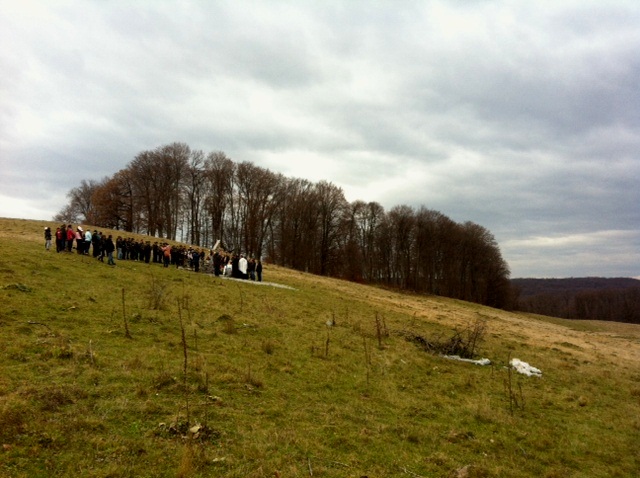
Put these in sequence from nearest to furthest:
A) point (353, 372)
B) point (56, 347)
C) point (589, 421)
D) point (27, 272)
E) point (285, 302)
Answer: point (56, 347)
point (589, 421)
point (353, 372)
point (27, 272)
point (285, 302)

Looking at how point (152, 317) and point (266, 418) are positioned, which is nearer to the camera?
point (266, 418)

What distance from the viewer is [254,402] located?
8102mm

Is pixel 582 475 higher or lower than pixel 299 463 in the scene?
lower

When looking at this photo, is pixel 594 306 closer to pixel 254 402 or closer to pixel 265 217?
pixel 265 217

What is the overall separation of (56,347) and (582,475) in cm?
1106

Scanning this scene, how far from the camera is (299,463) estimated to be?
602 cm

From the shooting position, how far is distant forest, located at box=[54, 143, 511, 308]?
65.1 meters

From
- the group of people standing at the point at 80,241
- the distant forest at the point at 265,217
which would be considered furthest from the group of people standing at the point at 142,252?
the distant forest at the point at 265,217

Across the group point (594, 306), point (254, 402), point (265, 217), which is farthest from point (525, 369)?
point (594, 306)

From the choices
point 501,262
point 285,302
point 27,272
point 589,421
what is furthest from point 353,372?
point 501,262

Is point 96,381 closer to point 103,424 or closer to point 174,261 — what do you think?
point 103,424

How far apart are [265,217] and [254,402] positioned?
199 feet

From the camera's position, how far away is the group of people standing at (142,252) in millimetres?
24031

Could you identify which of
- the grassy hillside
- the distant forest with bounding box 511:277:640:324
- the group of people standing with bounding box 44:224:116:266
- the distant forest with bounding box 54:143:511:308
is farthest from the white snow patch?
the distant forest with bounding box 511:277:640:324
